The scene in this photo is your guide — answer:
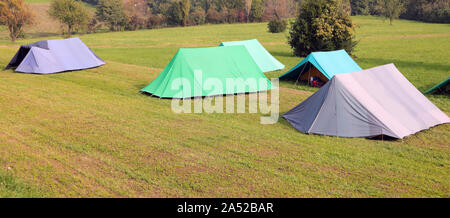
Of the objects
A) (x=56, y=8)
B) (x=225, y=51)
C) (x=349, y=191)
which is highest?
(x=56, y=8)

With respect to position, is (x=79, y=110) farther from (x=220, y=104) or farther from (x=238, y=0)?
(x=238, y=0)

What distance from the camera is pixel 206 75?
13.5 m

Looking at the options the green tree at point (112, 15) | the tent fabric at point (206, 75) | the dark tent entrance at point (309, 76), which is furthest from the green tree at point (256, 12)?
the tent fabric at point (206, 75)

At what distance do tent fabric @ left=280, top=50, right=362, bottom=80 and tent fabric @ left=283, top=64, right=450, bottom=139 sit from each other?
506 centimetres

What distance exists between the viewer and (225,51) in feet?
48.1

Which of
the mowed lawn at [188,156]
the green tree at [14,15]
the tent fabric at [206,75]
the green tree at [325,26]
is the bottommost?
the mowed lawn at [188,156]

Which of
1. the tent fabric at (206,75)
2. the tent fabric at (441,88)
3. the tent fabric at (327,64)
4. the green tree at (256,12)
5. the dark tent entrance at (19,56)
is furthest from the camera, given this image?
the green tree at (256,12)

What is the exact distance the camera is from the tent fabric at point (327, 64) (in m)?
15.3

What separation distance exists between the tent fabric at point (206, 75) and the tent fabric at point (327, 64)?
248 cm

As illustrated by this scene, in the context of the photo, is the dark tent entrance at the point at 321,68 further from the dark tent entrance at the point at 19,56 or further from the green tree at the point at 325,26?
the dark tent entrance at the point at 19,56

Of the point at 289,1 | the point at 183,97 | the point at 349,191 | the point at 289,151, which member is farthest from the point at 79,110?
the point at 289,1

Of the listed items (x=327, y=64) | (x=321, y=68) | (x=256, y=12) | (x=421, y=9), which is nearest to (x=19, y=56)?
(x=321, y=68)

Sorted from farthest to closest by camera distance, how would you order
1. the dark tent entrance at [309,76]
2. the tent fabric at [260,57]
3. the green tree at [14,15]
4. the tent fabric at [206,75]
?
the green tree at [14,15]
the tent fabric at [260,57]
the dark tent entrance at [309,76]
the tent fabric at [206,75]

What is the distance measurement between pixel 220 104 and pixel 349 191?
271 inches
